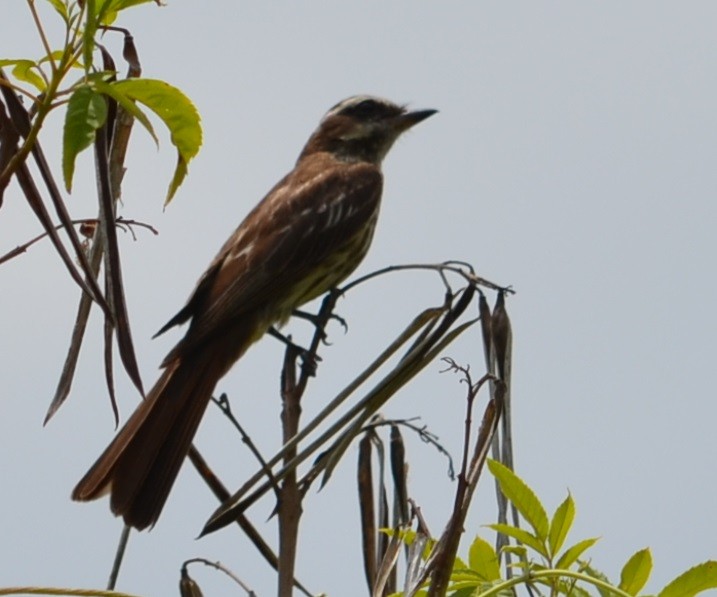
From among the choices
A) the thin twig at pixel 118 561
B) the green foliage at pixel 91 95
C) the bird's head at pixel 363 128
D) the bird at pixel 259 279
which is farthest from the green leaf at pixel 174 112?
the bird's head at pixel 363 128

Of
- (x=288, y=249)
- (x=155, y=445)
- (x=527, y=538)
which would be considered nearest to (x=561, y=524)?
(x=527, y=538)

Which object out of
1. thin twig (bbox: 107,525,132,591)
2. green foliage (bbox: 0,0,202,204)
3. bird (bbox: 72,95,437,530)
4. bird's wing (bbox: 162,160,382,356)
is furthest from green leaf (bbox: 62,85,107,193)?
bird's wing (bbox: 162,160,382,356)

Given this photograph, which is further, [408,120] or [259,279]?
[408,120]

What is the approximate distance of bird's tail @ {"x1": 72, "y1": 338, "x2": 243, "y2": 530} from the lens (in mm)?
3514

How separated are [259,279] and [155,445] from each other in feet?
4.27

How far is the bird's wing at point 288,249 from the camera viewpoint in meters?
4.97

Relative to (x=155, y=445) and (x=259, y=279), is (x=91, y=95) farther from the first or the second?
(x=259, y=279)

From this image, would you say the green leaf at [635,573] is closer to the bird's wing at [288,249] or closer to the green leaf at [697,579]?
the green leaf at [697,579]

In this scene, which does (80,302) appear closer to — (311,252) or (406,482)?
(406,482)

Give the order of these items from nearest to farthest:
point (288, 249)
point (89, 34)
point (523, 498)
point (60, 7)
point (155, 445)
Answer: point (89, 34)
point (60, 7)
point (523, 498)
point (155, 445)
point (288, 249)

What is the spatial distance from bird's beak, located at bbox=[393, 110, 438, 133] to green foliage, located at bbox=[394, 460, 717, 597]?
4.45 metres

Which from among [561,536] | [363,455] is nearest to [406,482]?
[363,455]

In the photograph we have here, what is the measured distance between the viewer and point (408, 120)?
6.70 metres

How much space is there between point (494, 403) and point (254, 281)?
3.09 meters
